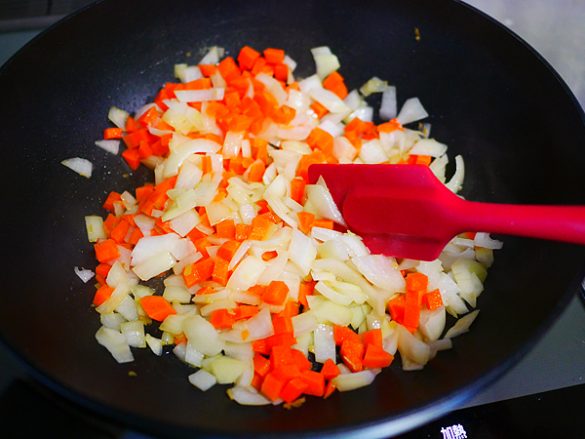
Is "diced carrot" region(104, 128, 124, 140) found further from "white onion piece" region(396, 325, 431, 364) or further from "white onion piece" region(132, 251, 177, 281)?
"white onion piece" region(396, 325, 431, 364)

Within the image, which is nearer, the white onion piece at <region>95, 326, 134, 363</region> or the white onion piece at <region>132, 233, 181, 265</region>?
the white onion piece at <region>95, 326, 134, 363</region>

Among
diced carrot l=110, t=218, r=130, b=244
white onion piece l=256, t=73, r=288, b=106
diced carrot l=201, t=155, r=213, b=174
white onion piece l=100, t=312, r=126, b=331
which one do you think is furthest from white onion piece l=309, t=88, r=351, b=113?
Result: white onion piece l=100, t=312, r=126, b=331

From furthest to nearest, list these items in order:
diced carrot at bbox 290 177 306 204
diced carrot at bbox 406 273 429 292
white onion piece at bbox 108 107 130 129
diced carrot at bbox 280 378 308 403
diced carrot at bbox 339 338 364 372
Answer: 1. white onion piece at bbox 108 107 130 129
2. diced carrot at bbox 290 177 306 204
3. diced carrot at bbox 406 273 429 292
4. diced carrot at bbox 339 338 364 372
5. diced carrot at bbox 280 378 308 403

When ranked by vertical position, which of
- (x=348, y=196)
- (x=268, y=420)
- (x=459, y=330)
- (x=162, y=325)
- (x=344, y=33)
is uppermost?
(x=344, y=33)

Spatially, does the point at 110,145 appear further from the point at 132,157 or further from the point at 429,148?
the point at 429,148

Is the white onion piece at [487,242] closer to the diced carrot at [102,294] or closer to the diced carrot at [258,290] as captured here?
the diced carrot at [258,290]

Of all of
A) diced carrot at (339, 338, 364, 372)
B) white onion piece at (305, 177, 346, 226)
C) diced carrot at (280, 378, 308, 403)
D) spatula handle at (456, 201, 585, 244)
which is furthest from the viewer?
white onion piece at (305, 177, 346, 226)

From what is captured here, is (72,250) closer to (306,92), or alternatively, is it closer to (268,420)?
(268,420)

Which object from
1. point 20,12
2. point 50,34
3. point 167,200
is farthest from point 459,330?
point 20,12
